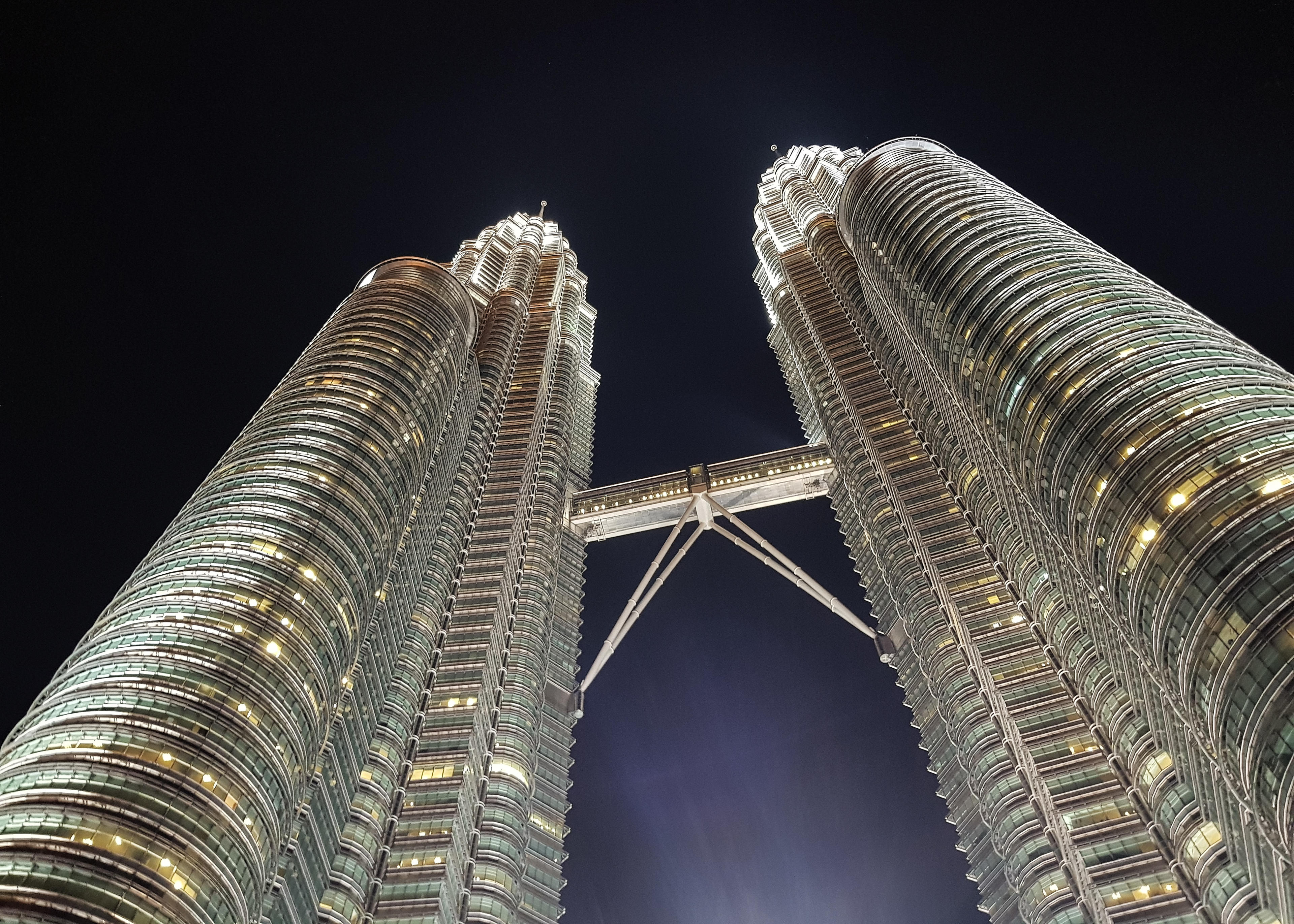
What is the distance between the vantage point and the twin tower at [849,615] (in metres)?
49.3

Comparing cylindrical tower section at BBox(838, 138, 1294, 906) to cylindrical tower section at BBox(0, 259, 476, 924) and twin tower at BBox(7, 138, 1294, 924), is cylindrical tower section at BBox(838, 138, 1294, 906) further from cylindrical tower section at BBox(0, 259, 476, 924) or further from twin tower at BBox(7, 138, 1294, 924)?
cylindrical tower section at BBox(0, 259, 476, 924)

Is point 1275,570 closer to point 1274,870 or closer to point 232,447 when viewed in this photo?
point 1274,870

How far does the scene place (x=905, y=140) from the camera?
390ft

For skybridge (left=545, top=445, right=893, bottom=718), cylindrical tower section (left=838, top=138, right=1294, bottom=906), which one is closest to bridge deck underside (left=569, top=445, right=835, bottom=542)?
skybridge (left=545, top=445, right=893, bottom=718)

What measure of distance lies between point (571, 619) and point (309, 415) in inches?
1465

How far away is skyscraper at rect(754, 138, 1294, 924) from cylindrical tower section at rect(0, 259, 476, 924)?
150ft

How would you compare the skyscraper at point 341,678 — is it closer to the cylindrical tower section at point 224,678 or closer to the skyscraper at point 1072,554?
the cylindrical tower section at point 224,678

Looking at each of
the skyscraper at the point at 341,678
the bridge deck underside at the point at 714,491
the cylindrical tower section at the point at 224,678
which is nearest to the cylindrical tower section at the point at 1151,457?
the bridge deck underside at the point at 714,491

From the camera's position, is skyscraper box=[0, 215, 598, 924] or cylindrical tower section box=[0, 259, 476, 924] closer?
cylindrical tower section box=[0, 259, 476, 924]

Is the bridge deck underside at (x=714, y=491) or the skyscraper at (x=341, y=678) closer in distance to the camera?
the skyscraper at (x=341, y=678)

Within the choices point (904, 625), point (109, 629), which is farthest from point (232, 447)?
point (904, 625)

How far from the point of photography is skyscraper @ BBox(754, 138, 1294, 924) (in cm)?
5066

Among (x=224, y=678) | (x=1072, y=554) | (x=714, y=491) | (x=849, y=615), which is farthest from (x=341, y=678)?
(x=849, y=615)

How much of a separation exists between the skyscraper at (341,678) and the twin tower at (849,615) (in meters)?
0.25
